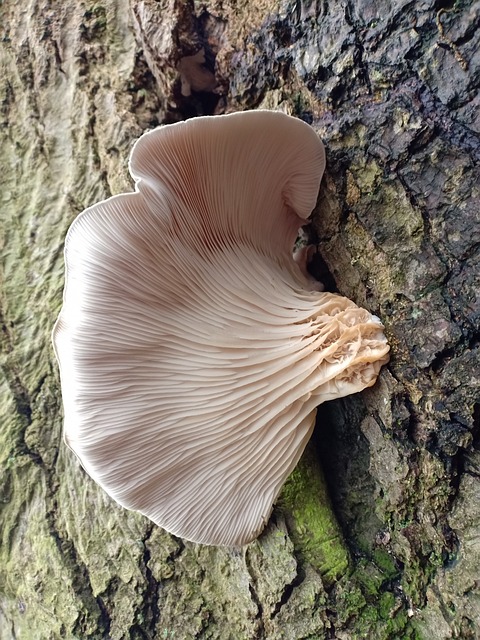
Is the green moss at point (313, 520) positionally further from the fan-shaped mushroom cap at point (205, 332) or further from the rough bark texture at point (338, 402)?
the fan-shaped mushroom cap at point (205, 332)

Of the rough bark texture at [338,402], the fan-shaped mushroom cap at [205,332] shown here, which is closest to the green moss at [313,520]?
the rough bark texture at [338,402]

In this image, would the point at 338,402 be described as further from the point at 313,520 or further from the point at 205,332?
the point at 205,332

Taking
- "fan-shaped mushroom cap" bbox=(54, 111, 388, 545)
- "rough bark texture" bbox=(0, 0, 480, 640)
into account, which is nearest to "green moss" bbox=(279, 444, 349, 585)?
"rough bark texture" bbox=(0, 0, 480, 640)

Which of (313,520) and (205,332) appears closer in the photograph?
(205,332)

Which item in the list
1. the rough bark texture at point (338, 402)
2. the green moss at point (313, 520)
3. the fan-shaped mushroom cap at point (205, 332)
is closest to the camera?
the fan-shaped mushroom cap at point (205, 332)

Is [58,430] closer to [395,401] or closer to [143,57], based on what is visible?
[395,401]

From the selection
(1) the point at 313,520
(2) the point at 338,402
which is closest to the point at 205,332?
(2) the point at 338,402

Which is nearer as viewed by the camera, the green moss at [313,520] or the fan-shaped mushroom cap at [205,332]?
the fan-shaped mushroom cap at [205,332]

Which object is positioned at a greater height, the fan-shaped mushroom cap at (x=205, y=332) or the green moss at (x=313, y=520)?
the fan-shaped mushroom cap at (x=205, y=332)
